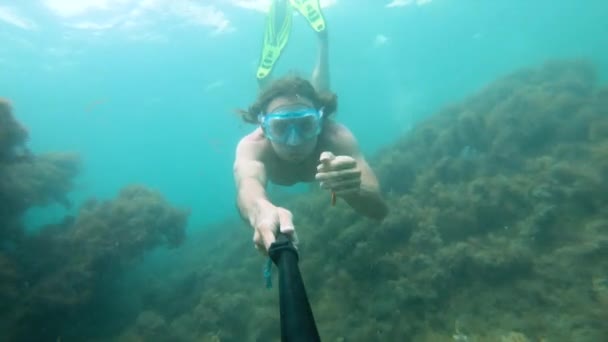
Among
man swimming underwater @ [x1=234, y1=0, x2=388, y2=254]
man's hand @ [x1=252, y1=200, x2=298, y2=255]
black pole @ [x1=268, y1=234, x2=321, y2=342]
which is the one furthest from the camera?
man swimming underwater @ [x1=234, y1=0, x2=388, y2=254]

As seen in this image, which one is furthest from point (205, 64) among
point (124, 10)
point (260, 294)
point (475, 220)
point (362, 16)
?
point (475, 220)

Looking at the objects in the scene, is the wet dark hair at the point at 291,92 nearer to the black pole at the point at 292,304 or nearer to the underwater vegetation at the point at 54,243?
the black pole at the point at 292,304

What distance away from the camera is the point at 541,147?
10.1m

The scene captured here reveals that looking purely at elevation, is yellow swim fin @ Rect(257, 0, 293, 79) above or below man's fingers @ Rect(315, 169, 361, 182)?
above

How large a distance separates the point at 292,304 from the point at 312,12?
12.9 meters

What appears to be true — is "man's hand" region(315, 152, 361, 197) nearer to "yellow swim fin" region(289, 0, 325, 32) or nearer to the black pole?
the black pole

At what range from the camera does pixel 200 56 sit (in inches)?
1291

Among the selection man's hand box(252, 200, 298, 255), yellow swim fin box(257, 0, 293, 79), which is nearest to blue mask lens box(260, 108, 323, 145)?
man's hand box(252, 200, 298, 255)

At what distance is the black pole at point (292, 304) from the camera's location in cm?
132

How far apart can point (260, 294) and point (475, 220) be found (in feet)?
17.8

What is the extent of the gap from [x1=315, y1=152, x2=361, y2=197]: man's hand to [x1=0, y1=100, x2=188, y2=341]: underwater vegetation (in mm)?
10045

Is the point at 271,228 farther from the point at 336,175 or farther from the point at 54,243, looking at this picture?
the point at 54,243

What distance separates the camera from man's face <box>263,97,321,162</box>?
14.6 feet

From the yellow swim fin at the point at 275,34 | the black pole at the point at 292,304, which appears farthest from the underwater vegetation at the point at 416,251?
the yellow swim fin at the point at 275,34
